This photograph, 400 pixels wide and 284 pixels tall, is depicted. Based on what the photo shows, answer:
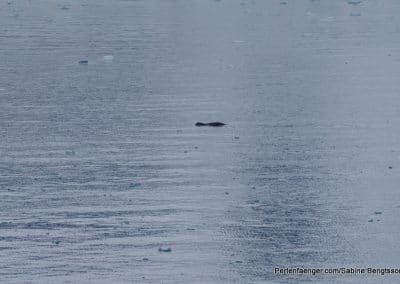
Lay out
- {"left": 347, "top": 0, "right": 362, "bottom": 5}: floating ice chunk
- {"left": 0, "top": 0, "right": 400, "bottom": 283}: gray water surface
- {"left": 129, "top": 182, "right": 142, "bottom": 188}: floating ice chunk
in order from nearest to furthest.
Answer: {"left": 0, "top": 0, "right": 400, "bottom": 283}: gray water surface < {"left": 129, "top": 182, "right": 142, "bottom": 188}: floating ice chunk < {"left": 347, "top": 0, "right": 362, "bottom": 5}: floating ice chunk

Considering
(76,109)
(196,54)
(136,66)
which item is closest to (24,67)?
(136,66)

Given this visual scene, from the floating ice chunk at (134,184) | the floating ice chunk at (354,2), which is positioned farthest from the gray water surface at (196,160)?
the floating ice chunk at (354,2)

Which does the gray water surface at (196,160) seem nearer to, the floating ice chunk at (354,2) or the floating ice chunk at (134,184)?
the floating ice chunk at (134,184)

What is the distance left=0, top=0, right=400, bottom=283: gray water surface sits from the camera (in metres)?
8.00

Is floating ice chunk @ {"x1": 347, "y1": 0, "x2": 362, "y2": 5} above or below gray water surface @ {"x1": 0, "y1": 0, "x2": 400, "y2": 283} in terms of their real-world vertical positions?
below

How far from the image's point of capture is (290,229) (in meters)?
8.62

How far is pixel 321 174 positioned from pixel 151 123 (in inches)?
115

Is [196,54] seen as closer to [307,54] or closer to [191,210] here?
[307,54]

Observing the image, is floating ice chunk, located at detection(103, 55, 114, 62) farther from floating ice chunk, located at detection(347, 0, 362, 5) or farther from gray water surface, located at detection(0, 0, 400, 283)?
floating ice chunk, located at detection(347, 0, 362, 5)

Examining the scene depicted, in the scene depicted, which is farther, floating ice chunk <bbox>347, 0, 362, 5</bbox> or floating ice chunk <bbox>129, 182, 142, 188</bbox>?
floating ice chunk <bbox>347, 0, 362, 5</bbox>

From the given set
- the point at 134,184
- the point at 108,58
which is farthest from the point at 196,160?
the point at 108,58

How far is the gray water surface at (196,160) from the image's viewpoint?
8000 mm

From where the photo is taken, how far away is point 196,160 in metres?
11.2

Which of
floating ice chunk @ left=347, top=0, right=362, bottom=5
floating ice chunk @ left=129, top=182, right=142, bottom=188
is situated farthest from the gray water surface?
floating ice chunk @ left=347, top=0, right=362, bottom=5
